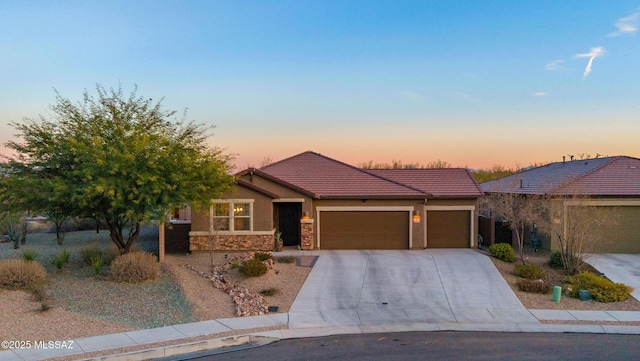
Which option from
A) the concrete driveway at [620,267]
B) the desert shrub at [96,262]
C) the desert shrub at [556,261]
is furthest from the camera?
the desert shrub at [556,261]

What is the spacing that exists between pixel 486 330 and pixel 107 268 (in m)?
12.4

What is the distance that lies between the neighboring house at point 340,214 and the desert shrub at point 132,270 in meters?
5.86

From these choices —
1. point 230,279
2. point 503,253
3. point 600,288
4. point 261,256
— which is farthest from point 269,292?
point 503,253

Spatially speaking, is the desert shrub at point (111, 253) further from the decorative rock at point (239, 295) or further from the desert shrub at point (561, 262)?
the desert shrub at point (561, 262)

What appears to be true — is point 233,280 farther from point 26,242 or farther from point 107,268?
point 26,242

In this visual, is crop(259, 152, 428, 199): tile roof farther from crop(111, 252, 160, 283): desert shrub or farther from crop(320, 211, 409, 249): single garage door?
crop(111, 252, 160, 283): desert shrub

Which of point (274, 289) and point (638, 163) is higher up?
point (638, 163)

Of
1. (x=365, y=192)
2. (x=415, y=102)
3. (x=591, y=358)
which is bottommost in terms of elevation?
(x=591, y=358)

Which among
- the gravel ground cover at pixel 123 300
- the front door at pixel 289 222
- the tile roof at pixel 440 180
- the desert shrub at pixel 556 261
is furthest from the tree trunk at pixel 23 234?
the desert shrub at pixel 556 261

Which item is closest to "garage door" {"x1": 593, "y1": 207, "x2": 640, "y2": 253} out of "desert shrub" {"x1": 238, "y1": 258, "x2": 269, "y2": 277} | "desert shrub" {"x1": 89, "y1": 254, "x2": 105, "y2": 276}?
"desert shrub" {"x1": 238, "y1": 258, "x2": 269, "y2": 277}

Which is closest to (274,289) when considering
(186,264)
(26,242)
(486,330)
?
(186,264)

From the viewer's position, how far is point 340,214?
77.1 ft

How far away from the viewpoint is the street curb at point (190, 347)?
10328 millimetres

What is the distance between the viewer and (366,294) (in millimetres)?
15797
